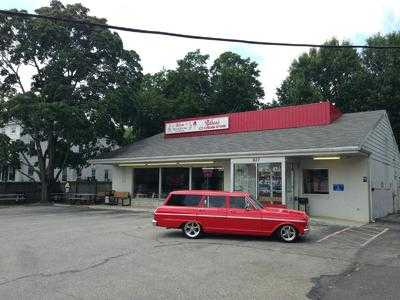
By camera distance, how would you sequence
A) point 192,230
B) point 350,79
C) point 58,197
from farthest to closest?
1. point 350,79
2. point 58,197
3. point 192,230

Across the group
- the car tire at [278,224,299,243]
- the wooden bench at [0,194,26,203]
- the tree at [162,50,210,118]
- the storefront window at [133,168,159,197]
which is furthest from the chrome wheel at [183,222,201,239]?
the tree at [162,50,210,118]

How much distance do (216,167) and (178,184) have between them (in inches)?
118

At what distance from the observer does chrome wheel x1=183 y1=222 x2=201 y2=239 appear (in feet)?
49.0

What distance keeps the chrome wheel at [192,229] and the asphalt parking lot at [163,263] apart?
0.27m

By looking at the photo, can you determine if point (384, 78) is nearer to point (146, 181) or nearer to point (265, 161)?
point (265, 161)

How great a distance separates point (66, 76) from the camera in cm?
3412

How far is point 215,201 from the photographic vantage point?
594 inches

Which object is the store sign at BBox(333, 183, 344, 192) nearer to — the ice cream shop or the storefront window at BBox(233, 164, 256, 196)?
the ice cream shop

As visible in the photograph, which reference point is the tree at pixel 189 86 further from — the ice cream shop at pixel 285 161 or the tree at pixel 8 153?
the tree at pixel 8 153

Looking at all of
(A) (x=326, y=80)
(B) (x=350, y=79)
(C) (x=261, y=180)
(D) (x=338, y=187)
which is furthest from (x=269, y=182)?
→ (A) (x=326, y=80)

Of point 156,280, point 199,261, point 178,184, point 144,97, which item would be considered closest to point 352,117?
point 178,184

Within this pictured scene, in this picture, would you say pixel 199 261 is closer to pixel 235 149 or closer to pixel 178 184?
pixel 235 149

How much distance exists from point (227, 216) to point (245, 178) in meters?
8.67

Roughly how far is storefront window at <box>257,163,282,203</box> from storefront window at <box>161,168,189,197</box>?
611cm
